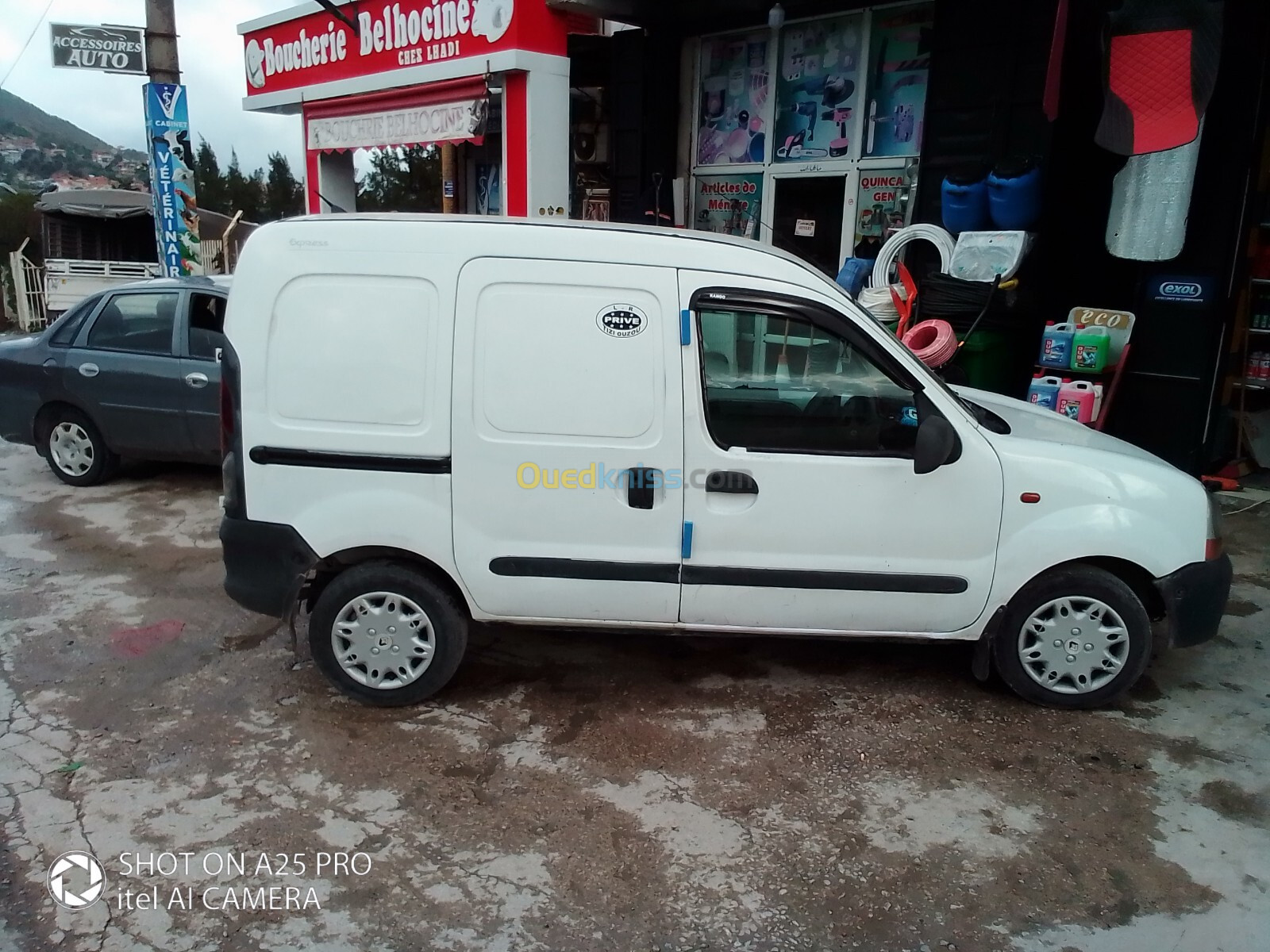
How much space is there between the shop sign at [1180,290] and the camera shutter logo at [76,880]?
7423 millimetres

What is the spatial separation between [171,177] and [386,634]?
706cm

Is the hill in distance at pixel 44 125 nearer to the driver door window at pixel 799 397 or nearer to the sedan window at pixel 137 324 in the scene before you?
the sedan window at pixel 137 324

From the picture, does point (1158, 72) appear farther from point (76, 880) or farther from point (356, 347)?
point (76, 880)

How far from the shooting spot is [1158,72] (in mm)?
6145

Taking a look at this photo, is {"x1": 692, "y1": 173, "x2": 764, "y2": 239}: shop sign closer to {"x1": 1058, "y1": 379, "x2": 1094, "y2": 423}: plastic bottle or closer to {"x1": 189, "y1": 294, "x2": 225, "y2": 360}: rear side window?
{"x1": 1058, "y1": 379, "x2": 1094, "y2": 423}: plastic bottle

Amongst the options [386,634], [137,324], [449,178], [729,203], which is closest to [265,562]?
[386,634]

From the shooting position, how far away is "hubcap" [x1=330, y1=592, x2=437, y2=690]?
382cm

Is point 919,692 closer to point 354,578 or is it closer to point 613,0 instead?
point 354,578

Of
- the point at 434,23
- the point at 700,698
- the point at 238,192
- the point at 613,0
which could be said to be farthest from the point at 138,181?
the point at 700,698

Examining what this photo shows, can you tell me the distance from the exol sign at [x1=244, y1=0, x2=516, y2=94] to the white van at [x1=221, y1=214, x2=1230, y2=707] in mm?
6700

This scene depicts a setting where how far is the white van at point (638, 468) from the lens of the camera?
356 cm

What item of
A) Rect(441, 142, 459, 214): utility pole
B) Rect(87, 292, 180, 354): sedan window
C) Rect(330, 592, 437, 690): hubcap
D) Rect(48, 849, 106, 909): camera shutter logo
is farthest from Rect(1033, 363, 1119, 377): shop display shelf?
Rect(441, 142, 459, 214): utility pole

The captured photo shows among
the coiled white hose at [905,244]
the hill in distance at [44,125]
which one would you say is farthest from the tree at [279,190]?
the coiled white hose at [905,244]

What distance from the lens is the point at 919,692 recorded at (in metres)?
4.11
